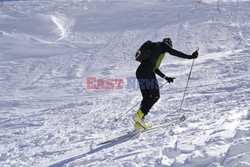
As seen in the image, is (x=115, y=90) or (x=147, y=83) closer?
(x=147, y=83)

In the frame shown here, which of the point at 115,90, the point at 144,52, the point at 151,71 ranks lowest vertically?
the point at 115,90

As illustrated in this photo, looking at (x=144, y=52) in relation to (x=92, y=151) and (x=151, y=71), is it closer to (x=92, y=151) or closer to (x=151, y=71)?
(x=151, y=71)

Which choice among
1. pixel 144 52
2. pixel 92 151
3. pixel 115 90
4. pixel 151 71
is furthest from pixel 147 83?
pixel 115 90

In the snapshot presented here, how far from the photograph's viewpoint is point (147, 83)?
6.01 meters

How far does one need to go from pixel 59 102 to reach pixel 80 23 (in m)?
8.75

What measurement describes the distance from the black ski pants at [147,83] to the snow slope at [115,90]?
549mm

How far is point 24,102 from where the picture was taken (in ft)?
30.1

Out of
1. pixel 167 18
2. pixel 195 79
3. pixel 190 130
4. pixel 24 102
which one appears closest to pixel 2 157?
pixel 190 130

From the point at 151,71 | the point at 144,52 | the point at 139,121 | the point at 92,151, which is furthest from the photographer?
the point at 139,121

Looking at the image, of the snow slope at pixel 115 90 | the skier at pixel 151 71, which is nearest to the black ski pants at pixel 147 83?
the skier at pixel 151 71

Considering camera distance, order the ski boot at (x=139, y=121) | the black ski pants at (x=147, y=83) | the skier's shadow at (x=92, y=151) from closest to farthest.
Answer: the skier's shadow at (x=92, y=151) → the black ski pants at (x=147, y=83) → the ski boot at (x=139, y=121)

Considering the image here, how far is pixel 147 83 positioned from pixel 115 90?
3.37 metres

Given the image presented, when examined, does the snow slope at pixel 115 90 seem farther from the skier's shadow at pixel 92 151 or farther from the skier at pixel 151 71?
the skier at pixel 151 71

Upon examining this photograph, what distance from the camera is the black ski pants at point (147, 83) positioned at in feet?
19.4
